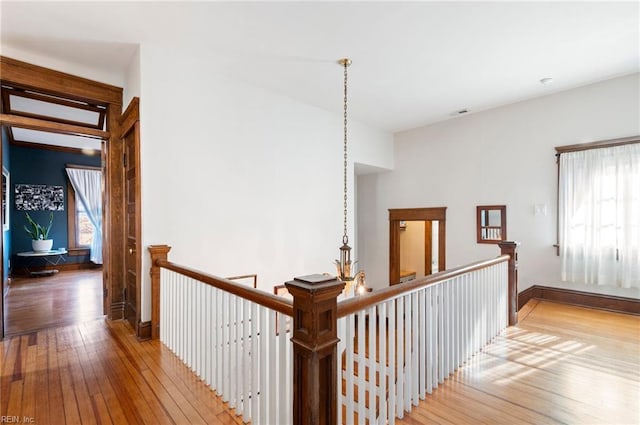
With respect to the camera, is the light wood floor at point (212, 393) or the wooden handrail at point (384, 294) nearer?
the wooden handrail at point (384, 294)

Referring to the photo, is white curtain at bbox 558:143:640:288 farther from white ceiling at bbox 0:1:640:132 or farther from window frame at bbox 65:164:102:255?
window frame at bbox 65:164:102:255

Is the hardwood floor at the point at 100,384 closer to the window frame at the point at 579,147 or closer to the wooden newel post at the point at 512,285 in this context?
the wooden newel post at the point at 512,285

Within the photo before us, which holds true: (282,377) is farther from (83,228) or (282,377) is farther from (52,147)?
(52,147)

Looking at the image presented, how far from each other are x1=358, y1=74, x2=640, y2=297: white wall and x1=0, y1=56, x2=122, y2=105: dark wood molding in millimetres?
5189

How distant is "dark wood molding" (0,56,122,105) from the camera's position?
10.1 feet

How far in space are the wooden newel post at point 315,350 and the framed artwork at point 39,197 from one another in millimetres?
8556

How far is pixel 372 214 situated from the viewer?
278 inches

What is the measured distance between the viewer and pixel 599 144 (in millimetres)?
4090

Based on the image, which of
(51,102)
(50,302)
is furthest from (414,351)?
(50,302)

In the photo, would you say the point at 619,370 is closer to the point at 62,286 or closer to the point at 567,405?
the point at 567,405

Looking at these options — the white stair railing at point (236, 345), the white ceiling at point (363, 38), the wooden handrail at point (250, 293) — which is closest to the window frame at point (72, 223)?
the white ceiling at point (363, 38)

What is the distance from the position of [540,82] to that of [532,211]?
1.90m

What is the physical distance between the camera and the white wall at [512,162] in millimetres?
4141

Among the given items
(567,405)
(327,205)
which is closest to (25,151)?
(327,205)
